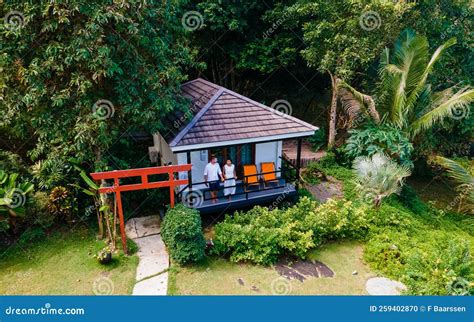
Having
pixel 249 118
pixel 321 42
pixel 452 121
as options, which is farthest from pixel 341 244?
pixel 452 121

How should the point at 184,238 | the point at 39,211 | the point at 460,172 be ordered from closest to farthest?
the point at 184,238
the point at 39,211
the point at 460,172

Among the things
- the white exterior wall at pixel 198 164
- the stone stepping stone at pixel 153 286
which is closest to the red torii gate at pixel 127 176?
the stone stepping stone at pixel 153 286

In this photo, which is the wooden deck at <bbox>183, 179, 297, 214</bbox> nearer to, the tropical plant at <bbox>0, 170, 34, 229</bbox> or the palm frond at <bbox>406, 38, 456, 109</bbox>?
the tropical plant at <bbox>0, 170, 34, 229</bbox>

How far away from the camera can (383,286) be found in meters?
7.97

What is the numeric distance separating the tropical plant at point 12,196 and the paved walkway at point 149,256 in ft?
9.86

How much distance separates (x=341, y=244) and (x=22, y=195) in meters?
9.46

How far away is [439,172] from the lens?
55.4ft

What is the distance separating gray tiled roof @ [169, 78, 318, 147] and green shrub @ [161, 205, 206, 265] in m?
2.24

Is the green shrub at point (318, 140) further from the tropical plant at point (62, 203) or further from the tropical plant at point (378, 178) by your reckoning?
the tropical plant at point (62, 203)

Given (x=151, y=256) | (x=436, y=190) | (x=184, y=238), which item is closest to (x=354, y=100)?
(x=436, y=190)

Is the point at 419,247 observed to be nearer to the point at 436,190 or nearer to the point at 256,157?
the point at 256,157

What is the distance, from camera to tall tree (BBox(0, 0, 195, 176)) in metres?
8.19

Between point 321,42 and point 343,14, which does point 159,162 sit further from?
point 343,14

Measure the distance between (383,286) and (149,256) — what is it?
6.15 m
